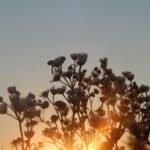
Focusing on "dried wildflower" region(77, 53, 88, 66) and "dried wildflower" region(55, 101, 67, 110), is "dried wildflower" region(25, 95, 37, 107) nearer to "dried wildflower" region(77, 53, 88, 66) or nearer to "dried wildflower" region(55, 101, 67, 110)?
"dried wildflower" region(55, 101, 67, 110)

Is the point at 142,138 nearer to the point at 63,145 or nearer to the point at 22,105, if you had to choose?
the point at 22,105

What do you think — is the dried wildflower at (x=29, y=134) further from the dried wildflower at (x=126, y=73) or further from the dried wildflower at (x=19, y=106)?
the dried wildflower at (x=126, y=73)

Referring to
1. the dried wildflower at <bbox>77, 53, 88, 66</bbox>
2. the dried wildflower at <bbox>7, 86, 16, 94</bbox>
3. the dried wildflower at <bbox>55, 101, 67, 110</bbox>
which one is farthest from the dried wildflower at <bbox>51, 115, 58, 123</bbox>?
the dried wildflower at <bbox>7, 86, 16, 94</bbox>

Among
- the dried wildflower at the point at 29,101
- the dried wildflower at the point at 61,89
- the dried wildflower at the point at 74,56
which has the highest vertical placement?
the dried wildflower at the point at 74,56

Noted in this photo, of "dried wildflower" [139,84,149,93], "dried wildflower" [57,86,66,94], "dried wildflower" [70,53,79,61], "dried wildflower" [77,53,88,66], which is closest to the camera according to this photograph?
"dried wildflower" [77,53,88,66]

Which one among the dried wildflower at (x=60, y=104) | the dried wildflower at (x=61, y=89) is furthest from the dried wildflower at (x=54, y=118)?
the dried wildflower at (x=61, y=89)

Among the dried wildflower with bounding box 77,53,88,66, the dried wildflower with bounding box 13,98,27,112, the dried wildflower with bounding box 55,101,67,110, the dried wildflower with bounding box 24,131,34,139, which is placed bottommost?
the dried wildflower with bounding box 13,98,27,112


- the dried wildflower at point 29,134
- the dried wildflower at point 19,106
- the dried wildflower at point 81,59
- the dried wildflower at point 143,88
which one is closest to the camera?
the dried wildflower at point 19,106

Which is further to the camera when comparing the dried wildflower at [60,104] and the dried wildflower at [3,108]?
the dried wildflower at [60,104]

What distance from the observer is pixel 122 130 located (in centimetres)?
2141

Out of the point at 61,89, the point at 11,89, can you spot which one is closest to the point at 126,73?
the point at 61,89

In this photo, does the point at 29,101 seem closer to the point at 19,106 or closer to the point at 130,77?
the point at 19,106

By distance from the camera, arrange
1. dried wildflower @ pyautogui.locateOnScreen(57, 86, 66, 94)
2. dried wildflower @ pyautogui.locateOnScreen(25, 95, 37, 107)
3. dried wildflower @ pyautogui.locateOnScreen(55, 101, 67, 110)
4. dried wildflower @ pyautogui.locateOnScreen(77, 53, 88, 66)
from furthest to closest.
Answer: dried wildflower @ pyautogui.locateOnScreen(55, 101, 67, 110) < dried wildflower @ pyautogui.locateOnScreen(57, 86, 66, 94) < dried wildflower @ pyautogui.locateOnScreen(77, 53, 88, 66) < dried wildflower @ pyautogui.locateOnScreen(25, 95, 37, 107)

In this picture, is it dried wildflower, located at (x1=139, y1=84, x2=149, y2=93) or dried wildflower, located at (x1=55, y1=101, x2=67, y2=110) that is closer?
dried wildflower, located at (x1=139, y1=84, x2=149, y2=93)
